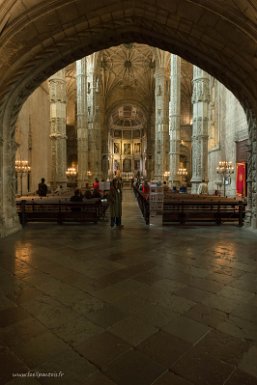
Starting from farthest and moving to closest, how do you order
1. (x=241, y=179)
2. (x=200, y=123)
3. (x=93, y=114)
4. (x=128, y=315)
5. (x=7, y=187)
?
1. (x=93, y=114)
2. (x=200, y=123)
3. (x=241, y=179)
4. (x=7, y=187)
5. (x=128, y=315)

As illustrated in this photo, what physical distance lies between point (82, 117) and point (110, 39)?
631 inches

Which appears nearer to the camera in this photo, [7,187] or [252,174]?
[7,187]

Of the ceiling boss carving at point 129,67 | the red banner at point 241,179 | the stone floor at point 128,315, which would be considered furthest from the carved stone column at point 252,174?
the ceiling boss carving at point 129,67

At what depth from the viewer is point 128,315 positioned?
10.7ft

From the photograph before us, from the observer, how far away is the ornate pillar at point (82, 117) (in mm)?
22375

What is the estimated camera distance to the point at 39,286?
13.4 feet

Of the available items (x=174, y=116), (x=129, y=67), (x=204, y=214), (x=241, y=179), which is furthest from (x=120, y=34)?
(x=129, y=67)

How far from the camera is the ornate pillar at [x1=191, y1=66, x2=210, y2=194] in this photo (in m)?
17.1

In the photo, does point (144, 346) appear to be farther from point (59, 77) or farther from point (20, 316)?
point (59, 77)

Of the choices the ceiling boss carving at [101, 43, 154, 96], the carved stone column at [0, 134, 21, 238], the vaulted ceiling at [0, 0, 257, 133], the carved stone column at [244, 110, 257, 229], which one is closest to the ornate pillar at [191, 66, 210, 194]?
the carved stone column at [244, 110, 257, 229]

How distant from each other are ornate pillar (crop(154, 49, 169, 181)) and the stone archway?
18.5m

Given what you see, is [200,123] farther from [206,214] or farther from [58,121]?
[206,214]

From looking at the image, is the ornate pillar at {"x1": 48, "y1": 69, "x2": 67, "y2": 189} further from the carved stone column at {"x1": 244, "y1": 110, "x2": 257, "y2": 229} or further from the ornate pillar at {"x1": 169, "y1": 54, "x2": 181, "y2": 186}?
the carved stone column at {"x1": 244, "y1": 110, "x2": 257, "y2": 229}

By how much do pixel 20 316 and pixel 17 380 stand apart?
1.08 meters
